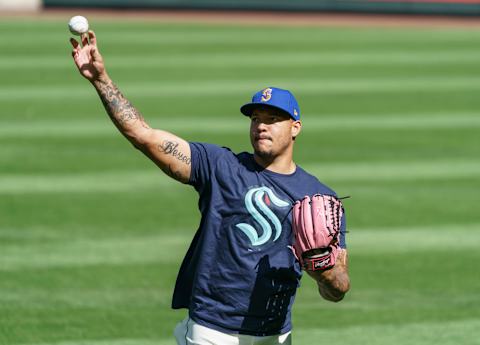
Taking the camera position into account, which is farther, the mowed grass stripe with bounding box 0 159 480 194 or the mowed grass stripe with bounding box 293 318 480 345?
the mowed grass stripe with bounding box 0 159 480 194

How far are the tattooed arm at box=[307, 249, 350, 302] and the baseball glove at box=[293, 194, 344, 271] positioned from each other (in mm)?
63

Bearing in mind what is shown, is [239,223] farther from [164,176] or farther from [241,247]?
[164,176]

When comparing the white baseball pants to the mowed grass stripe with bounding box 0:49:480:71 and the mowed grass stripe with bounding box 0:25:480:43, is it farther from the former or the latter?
the mowed grass stripe with bounding box 0:25:480:43

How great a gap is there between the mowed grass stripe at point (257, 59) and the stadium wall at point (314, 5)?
20.5 feet

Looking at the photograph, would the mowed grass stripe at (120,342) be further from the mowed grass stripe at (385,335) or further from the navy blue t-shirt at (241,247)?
the navy blue t-shirt at (241,247)

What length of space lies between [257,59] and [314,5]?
26.9ft

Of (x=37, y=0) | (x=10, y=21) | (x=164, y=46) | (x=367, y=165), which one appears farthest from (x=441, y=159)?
(x=37, y=0)

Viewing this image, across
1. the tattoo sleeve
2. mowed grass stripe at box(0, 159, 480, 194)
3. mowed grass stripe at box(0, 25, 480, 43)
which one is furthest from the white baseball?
mowed grass stripe at box(0, 25, 480, 43)

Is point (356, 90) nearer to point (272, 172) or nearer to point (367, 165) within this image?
point (367, 165)

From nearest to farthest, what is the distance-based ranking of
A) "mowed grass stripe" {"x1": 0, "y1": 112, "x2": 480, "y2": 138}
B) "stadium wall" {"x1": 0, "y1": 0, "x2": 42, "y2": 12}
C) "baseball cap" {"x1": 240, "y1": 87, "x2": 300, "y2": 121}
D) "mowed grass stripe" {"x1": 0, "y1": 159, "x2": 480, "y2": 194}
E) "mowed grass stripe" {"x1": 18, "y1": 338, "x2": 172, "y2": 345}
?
1. "baseball cap" {"x1": 240, "y1": 87, "x2": 300, "y2": 121}
2. "mowed grass stripe" {"x1": 18, "y1": 338, "x2": 172, "y2": 345}
3. "mowed grass stripe" {"x1": 0, "y1": 159, "x2": 480, "y2": 194}
4. "mowed grass stripe" {"x1": 0, "y1": 112, "x2": 480, "y2": 138}
5. "stadium wall" {"x1": 0, "y1": 0, "x2": 42, "y2": 12}

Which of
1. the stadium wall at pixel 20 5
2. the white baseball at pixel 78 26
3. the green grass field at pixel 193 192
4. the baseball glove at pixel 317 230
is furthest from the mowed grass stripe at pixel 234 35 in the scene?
the baseball glove at pixel 317 230

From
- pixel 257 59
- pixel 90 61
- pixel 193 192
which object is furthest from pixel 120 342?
pixel 257 59

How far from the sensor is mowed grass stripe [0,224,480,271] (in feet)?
29.8

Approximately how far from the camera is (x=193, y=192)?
38.2 ft
